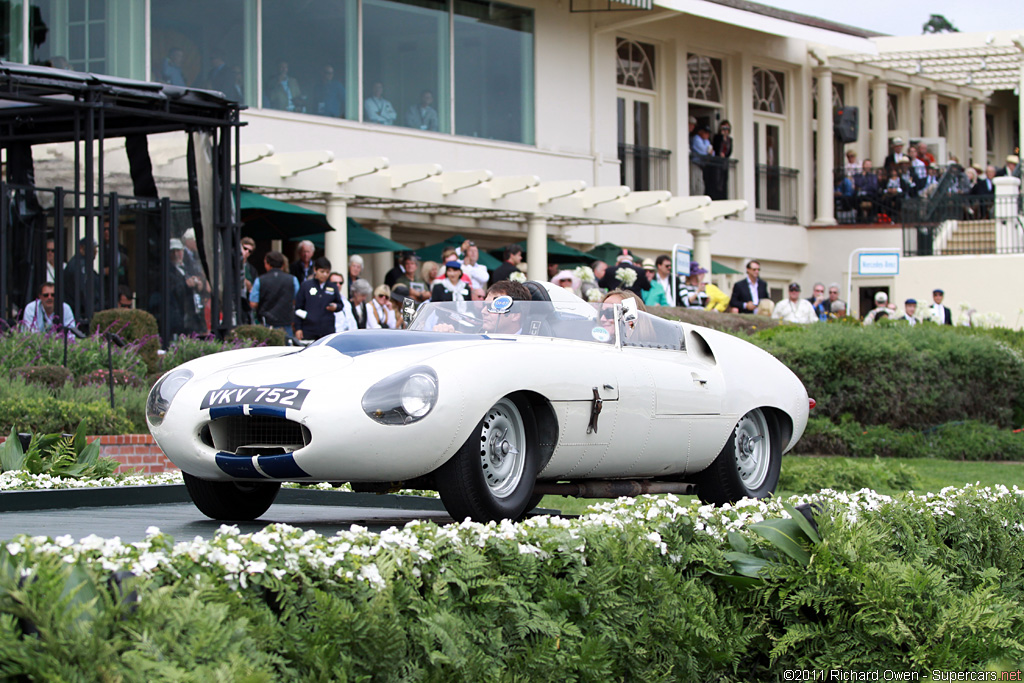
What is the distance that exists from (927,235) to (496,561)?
2917cm

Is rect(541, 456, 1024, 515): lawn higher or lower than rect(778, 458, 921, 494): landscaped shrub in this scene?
lower

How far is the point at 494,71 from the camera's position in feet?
86.6

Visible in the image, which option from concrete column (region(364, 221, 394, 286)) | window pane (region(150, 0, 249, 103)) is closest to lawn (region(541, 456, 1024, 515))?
concrete column (region(364, 221, 394, 286))

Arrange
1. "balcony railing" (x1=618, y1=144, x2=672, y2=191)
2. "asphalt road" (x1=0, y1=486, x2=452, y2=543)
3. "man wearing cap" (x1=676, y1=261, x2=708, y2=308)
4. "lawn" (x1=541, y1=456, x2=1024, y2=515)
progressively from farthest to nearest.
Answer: "balcony railing" (x1=618, y1=144, x2=672, y2=191) < "man wearing cap" (x1=676, y1=261, x2=708, y2=308) < "lawn" (x1=541, y1=456, x2=1024, y2=515) < "asphalt road" (x1=0, y1=486, x2=452, y2=543)

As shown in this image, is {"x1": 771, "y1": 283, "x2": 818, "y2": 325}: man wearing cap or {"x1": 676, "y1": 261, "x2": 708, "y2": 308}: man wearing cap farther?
{"x1": 771, "y1": 283, "x2": 818, "y2": 325}: man wearing cap

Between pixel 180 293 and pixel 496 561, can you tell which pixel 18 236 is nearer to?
pixel 180 293

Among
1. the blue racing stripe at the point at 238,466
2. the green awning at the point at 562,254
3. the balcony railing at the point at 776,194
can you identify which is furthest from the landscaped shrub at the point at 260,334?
the balcony railing at the point at 776,194

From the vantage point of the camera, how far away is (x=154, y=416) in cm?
678

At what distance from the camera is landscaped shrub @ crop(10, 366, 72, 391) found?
38.6 ft

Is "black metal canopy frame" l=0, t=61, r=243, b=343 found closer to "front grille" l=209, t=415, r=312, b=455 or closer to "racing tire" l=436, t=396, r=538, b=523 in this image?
"front grille" l=209, t=415, r=312, b=455

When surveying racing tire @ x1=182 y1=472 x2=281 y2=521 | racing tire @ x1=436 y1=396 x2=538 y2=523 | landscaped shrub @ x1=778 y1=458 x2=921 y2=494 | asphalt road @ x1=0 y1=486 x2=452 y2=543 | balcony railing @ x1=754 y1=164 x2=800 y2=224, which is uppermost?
balcony railing @ x1=754 y1=164 x2=800 y2=224

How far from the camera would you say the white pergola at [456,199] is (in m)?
19.8

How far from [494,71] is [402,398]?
21.1m

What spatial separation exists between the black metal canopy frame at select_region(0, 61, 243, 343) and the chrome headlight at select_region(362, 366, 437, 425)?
8.85m
